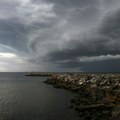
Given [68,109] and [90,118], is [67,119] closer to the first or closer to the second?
[90,118]

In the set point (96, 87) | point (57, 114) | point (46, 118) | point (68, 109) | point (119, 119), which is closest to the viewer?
point (119, 119)

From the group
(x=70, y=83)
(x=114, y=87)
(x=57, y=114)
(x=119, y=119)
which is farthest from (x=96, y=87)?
(x=119, y=119)

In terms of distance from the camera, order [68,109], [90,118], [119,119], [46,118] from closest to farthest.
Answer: [119,119] < [90,118] < [46,118] < [68,109]

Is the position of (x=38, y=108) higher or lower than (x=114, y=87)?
lower

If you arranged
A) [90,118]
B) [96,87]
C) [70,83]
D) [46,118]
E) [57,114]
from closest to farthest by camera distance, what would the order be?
[90,118] < [46,118] < [57,114] < [96,87] < [70,83]

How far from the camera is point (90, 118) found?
29641 mm

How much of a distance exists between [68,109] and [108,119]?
32.3 feet

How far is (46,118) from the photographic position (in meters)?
31.8

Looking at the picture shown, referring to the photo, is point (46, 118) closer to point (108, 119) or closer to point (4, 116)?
point (4, 116)

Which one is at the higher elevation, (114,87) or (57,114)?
(114,87)

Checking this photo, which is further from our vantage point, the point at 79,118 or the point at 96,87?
the point at 96,87

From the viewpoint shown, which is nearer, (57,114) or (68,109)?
(57,114)

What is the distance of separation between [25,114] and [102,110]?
1270 cm

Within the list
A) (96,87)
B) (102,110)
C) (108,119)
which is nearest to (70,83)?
(96,87)
